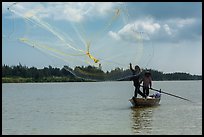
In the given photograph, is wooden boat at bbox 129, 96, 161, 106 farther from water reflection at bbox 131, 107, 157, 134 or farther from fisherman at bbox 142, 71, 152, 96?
fisherman at bbox 142, 71, 152, 96

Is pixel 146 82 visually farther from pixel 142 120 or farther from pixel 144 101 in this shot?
pixel 142 120

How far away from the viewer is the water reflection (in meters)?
17.5

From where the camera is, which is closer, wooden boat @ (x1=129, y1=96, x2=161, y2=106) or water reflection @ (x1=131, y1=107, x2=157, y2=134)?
water reflection @ (x1=131, y1=107, x2=157, y2=134)

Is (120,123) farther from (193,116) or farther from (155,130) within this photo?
(193,116)

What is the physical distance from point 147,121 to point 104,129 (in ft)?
11.2

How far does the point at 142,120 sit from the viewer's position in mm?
21031

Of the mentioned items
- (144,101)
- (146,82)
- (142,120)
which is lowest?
(142,120)

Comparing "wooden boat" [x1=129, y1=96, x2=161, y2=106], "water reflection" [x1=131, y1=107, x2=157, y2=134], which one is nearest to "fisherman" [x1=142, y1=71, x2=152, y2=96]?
"wooden boat" [x1=129, y1=96, x2=161, y2=106]

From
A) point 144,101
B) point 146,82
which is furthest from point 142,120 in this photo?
point 146,82

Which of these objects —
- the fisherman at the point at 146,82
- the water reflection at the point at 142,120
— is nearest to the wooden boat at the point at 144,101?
the water reflection at the point at 142,120

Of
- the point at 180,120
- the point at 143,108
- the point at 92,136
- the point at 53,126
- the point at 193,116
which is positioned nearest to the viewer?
the point at 92,136

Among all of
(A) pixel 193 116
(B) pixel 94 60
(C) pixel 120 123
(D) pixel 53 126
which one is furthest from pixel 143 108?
(B) pixel 94 60

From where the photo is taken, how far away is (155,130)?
17375 millimetres

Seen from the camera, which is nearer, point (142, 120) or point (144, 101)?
point (142, 120)
